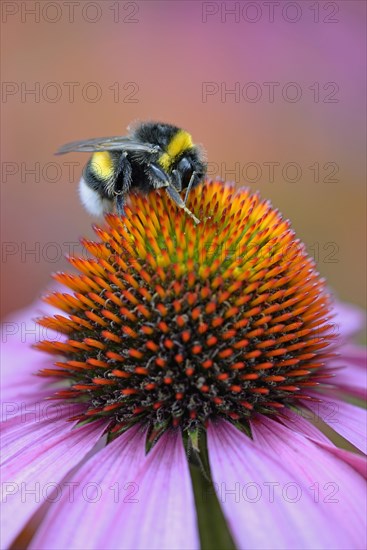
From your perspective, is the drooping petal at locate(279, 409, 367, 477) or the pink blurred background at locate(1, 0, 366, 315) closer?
the drooping petal at locate(279, 409, 367, 477)

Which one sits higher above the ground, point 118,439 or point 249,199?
point 249,199

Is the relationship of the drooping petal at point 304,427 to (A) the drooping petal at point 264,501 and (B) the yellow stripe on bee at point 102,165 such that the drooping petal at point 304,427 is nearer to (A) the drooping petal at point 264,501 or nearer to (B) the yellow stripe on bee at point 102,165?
(A) the drooping petal at point 264,501

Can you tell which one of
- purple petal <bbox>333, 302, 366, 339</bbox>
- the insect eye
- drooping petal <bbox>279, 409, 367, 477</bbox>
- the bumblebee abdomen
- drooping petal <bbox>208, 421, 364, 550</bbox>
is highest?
the bumblebee abdomen

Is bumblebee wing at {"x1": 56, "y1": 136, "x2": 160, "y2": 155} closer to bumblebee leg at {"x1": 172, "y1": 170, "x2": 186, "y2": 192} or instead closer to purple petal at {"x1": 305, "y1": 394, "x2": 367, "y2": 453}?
bumblebee leg at {"x1": 172, "y1": 170, "x2": 186, "y2": 192}

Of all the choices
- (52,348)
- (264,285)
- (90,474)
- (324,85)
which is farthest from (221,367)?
(324,85)

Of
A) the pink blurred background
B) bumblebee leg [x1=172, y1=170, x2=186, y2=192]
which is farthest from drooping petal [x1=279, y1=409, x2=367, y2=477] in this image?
the pink blurred background

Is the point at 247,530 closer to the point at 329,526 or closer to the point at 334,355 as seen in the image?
the point at 329,526

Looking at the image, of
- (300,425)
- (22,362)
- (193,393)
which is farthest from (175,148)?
(22,362)

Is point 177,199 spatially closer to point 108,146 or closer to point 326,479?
point 108,146
